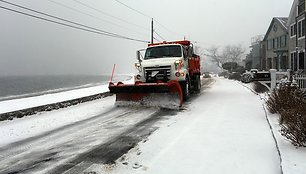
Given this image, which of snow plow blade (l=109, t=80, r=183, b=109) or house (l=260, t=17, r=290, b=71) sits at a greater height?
house (l=260, t=17, r=290, b=71)

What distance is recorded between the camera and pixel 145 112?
1040 centimetres

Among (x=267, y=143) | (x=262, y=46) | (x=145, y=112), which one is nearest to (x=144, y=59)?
(x=145, y=112)

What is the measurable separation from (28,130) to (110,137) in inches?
109

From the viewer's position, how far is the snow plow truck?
1104cm

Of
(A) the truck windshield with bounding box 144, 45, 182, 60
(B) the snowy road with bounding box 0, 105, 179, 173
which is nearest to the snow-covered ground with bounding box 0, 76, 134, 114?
(A) the truck windshield with bounding box 144, 45, 182, 60

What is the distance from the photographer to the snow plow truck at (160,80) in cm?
1104

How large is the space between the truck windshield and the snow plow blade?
7.84 ft

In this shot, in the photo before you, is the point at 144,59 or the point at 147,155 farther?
the point at 144,59

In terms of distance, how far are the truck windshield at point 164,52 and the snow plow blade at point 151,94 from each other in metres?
2.39

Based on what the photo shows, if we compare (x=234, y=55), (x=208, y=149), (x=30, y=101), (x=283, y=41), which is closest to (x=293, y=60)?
(x=283, y=41)

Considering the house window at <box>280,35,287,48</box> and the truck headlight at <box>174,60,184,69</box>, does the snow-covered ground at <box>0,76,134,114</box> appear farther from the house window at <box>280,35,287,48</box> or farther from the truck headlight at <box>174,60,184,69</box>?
the house window at <box>280,35,287,48</box>

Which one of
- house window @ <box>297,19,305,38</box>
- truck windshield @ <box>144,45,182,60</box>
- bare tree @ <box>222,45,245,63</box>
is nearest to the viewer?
truck windshield @ <box>144,45,182,60</box>

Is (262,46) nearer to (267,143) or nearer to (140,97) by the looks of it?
(140,97)

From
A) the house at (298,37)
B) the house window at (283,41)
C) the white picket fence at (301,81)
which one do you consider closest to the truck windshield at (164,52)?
the white picket fence at (301,81)
